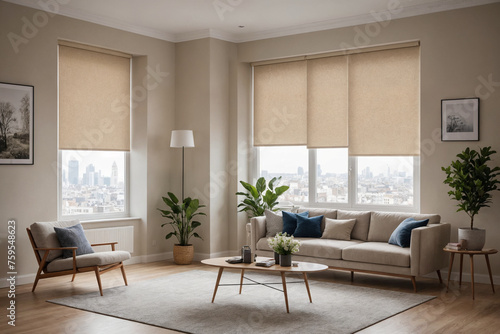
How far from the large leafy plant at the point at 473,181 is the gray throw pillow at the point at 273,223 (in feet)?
7.46

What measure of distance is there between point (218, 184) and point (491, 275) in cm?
400

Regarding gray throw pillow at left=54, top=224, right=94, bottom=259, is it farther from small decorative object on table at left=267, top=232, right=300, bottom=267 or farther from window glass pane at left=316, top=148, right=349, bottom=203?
window glass pane at left=316, top=148, right=349, bottom=203

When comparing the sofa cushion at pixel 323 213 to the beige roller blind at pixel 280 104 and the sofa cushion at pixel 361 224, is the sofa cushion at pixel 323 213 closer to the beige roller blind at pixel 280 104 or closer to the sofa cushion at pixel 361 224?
the sofa cushion at pixel 361 224

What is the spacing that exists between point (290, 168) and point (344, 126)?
44.2 inches

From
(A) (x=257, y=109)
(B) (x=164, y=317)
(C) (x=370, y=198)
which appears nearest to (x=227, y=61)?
(A) (x=257, y=109)

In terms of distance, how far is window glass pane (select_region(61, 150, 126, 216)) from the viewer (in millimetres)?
7629

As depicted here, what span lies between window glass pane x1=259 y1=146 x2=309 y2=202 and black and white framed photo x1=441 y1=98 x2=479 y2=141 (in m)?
2.19

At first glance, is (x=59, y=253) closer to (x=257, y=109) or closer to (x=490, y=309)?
(x=257, y=109)

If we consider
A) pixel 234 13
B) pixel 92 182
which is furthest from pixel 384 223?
pixel 92 182

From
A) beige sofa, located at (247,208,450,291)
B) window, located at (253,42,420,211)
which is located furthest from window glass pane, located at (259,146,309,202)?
beige sofa, located at (247,208,450,291)

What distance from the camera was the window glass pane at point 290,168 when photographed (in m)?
8.45

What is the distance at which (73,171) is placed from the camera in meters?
7.70

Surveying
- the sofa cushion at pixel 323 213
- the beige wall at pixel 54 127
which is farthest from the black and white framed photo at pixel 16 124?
the sofa cushion at pixel 323 213

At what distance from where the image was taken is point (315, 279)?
7.02m
